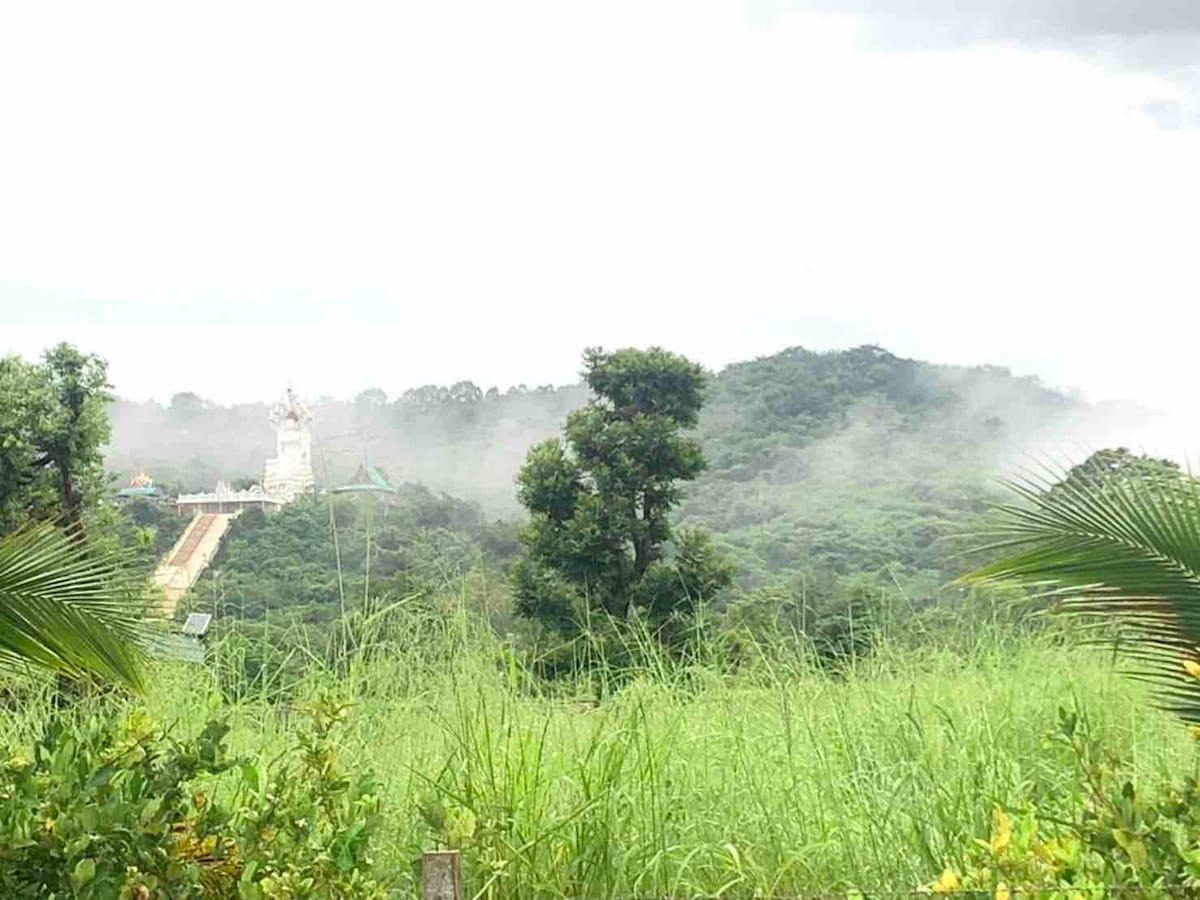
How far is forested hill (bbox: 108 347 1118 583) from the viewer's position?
18.4 ft

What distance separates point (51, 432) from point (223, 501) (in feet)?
2.94

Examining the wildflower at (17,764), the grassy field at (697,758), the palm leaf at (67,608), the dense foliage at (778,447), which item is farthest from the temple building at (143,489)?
the wildflower at (17,764)

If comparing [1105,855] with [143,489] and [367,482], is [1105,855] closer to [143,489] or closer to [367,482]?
[367,482]

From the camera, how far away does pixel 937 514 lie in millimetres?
5641

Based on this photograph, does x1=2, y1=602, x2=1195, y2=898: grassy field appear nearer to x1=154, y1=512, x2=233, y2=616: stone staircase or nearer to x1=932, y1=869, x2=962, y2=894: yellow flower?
x1=932, y1=869, x2=962, y2=894: yellow flower

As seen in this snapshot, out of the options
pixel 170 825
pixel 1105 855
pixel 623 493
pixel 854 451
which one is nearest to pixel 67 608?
pixel 170 825

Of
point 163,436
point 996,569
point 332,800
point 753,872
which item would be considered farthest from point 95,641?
point 163,436

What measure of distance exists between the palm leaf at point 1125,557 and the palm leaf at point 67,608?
1.26m

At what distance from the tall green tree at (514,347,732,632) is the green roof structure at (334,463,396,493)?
2.05 ft

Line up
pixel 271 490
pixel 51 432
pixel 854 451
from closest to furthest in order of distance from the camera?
pixel 51 432 < pixel 271 490 < pixel 854 451

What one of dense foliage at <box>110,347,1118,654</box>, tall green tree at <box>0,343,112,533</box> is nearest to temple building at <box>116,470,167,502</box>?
dense foliage at <box>110,347,1118,654</box>

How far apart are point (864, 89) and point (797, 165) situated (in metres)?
0.51

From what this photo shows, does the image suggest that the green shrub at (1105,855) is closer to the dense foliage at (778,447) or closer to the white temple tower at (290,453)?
the dense foliage at (778,447)

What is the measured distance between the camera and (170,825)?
166 cm
